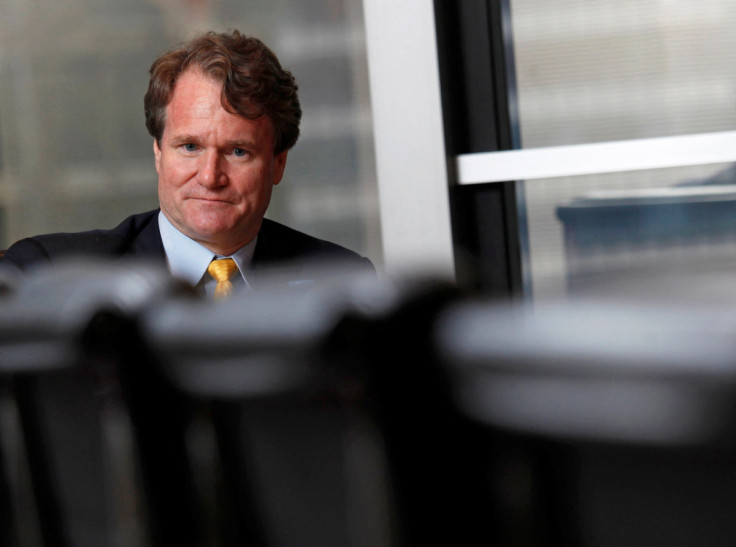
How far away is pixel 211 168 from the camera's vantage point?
5.29 feet

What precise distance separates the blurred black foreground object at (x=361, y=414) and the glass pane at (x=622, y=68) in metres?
2.10

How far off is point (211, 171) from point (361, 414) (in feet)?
4.52

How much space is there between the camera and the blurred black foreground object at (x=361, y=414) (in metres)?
0.23

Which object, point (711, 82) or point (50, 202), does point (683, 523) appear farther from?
point (50, 202)

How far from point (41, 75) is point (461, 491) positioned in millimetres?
2680

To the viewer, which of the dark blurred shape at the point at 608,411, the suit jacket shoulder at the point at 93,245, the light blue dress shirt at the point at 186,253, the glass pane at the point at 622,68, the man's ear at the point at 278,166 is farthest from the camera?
the glass pane at the point at 622,68

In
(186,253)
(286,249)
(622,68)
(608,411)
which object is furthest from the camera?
(622,68)

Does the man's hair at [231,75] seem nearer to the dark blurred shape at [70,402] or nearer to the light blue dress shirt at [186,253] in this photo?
the light blue dress shirt at [186,253]

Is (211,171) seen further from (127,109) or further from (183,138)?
(127,109)

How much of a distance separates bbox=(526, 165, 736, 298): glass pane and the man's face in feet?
3.03

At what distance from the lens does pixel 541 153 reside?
2293 mm

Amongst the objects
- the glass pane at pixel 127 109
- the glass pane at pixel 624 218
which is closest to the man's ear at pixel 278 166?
the glass pane at pixel 127 109

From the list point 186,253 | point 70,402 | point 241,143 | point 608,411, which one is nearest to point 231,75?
point 241,143

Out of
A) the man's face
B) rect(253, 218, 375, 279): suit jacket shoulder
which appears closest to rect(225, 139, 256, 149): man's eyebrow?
the man's face
